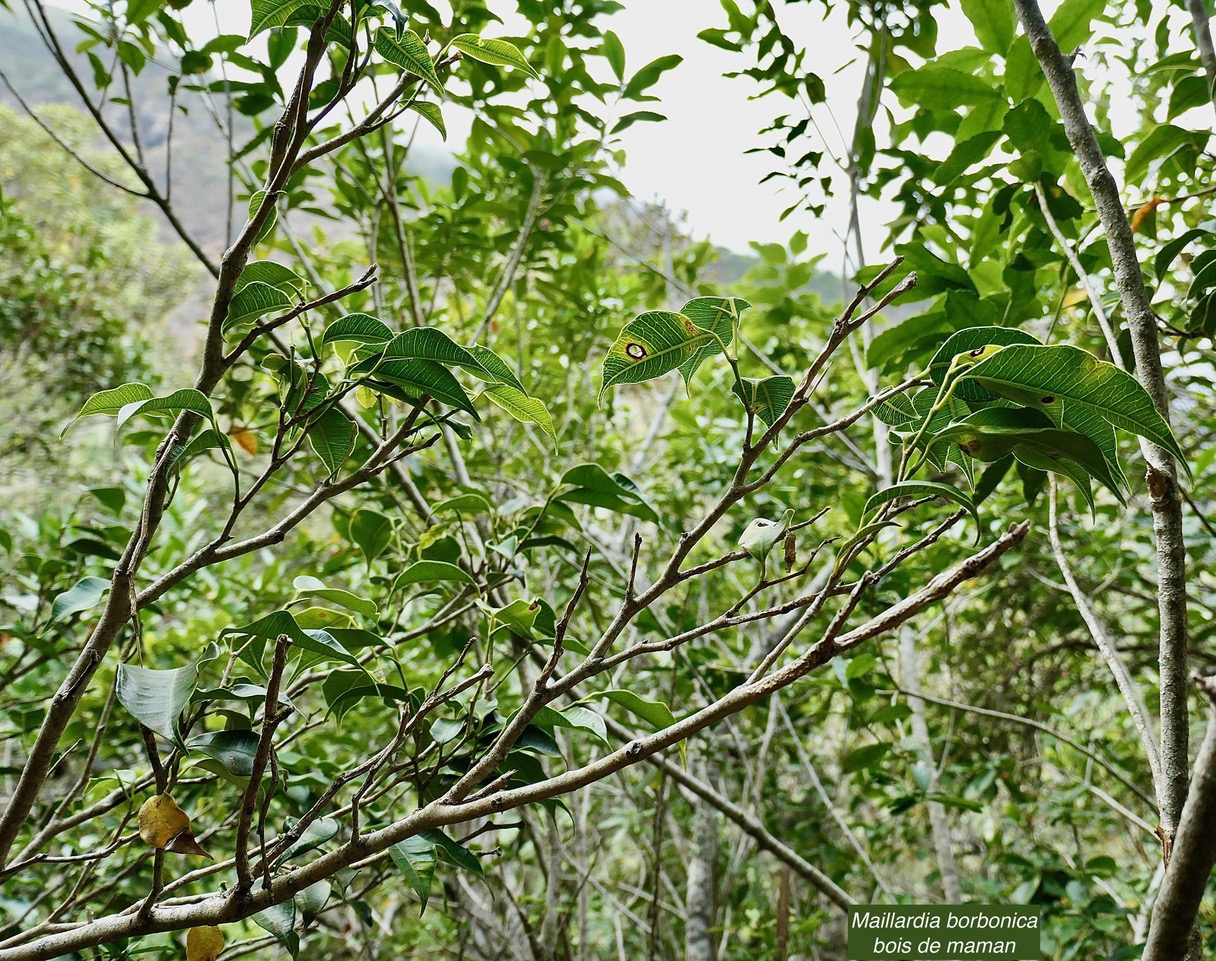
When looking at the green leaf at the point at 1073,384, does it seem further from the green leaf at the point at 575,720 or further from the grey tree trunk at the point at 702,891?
the grey tree trunk at the point at 702,891

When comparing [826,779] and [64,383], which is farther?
[64,383]

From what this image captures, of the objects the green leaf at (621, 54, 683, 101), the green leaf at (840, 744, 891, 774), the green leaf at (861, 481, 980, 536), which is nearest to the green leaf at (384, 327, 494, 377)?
the green leaf at (861, 481, 980, 536)

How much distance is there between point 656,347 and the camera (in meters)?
0.42

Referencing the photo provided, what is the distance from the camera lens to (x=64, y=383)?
3930mm

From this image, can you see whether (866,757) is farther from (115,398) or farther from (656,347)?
(115,398)

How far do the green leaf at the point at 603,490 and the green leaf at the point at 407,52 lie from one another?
254 mm

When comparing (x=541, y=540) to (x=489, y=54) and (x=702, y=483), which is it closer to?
(x=489, y=54)

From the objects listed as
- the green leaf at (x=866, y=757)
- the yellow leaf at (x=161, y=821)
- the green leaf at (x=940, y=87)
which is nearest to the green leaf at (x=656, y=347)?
the yellow leaf at (x=161, y=821)

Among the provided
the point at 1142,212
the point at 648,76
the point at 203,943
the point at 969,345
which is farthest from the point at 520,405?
the point at 648,76

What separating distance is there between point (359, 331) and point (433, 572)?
187 millimetres

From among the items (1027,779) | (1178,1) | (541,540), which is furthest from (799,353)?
(1027,779)

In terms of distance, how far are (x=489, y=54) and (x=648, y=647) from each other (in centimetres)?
39

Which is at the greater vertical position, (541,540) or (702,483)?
(702,483)

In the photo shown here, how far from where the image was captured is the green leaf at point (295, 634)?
42 centimetres
